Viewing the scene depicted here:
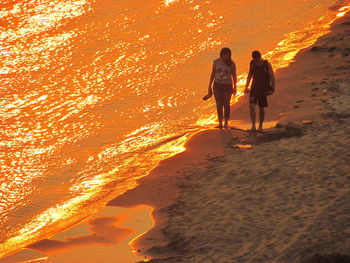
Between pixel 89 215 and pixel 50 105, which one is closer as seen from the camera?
pixel 89 215

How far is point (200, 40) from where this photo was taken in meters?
24.0

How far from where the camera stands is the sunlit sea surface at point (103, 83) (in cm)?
1475

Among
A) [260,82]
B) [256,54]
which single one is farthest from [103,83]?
[256,54]

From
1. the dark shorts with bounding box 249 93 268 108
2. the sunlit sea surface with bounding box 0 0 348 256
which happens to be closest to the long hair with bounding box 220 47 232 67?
the dark shorts with bounding box 249 93 268 108

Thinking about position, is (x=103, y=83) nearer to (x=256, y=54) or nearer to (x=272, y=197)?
(x=256, y=54)

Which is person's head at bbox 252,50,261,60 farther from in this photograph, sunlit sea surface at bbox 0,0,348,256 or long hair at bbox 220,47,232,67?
sunlit sea surface at bbox 0,0,348,256

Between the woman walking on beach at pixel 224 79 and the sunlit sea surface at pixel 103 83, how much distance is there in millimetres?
1116

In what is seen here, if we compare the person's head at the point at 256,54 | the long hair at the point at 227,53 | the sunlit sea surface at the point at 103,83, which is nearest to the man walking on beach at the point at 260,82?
the person's head at the point at 256,54

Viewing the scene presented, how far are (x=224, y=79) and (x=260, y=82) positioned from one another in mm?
749

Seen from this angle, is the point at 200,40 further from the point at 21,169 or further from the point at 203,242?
the point at 203,242

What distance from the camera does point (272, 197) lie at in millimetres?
11508

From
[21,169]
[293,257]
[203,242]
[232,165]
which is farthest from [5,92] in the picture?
[293,257]

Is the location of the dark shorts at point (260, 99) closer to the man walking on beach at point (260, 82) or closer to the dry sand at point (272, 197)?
the man walking on beach at point (260, 82)

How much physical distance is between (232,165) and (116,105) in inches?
254
